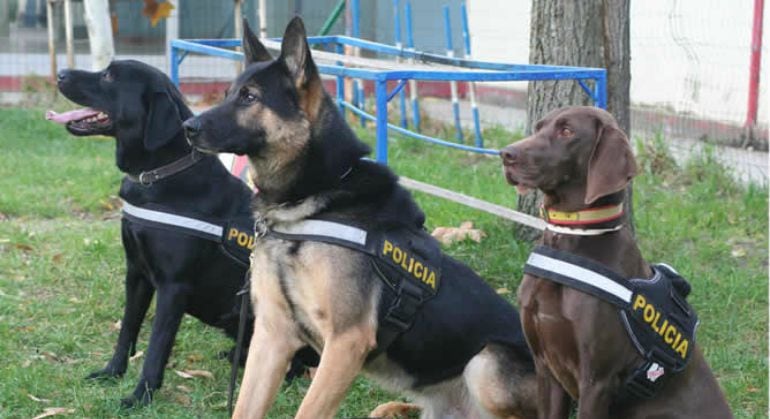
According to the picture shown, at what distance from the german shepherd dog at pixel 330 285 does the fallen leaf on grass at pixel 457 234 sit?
8.22 feet

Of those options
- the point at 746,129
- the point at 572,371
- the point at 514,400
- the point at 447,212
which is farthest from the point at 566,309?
the point at 746,129

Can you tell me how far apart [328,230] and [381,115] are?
36.6 inches

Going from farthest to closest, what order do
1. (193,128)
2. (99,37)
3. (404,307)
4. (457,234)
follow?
(99,37) < (457,234) < (404,307) < (193,128)

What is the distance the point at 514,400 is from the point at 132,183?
6.24ft

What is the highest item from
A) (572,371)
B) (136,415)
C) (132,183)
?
(132,183)

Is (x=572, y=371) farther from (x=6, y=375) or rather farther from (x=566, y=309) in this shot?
(x=6, y=375)

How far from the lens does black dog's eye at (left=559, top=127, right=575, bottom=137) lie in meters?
3.63

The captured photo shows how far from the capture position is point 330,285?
4.06 m

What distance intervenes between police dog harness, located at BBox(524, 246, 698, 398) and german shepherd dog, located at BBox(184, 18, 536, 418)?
2.22ft

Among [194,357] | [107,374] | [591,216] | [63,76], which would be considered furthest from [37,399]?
[591,216]

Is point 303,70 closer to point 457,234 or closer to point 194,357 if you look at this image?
point 194,357

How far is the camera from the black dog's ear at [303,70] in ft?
13.4

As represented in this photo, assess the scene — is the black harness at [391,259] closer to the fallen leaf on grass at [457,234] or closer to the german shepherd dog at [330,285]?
the german shepherd dog at [330,285]

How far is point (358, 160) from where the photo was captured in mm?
4254
